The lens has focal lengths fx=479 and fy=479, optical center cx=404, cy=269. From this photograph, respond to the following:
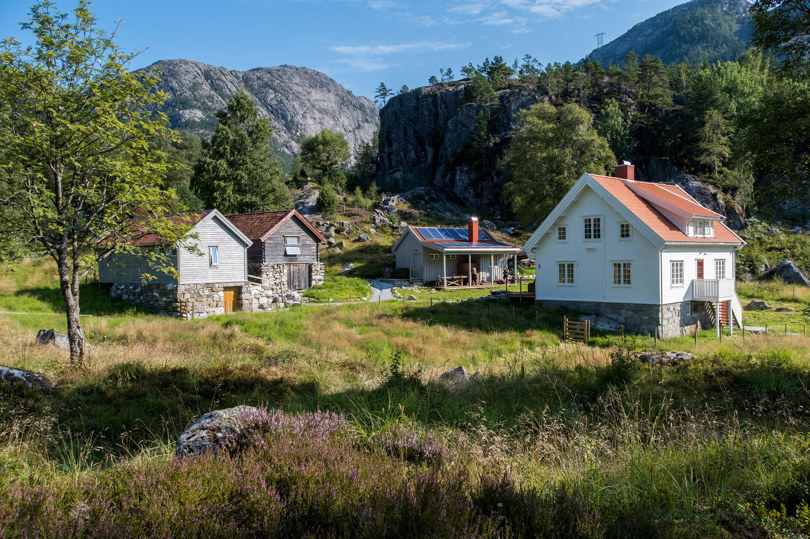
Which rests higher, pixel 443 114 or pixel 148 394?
pixel 443 114

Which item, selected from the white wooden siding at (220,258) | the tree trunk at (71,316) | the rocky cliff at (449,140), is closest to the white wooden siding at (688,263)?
the white wooden siding at (220,258)

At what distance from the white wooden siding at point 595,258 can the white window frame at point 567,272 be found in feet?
0.31

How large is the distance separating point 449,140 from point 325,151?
2387 centimetres

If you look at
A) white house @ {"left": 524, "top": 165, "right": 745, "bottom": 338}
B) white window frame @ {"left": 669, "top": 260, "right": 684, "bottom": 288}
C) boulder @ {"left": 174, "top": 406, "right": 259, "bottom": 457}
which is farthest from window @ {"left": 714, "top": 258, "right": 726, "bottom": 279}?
boulder @ {"left": 174, "top": 406, "right": 259, "bottom": 457}

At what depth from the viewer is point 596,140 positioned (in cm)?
4747

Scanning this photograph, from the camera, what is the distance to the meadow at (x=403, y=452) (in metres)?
3.33

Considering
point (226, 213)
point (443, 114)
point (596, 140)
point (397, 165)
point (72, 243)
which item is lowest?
point (72, 243)

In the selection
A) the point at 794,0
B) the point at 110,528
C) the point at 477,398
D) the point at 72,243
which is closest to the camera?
the point at 110,528

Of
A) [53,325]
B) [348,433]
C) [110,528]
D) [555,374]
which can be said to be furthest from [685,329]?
[53,325]

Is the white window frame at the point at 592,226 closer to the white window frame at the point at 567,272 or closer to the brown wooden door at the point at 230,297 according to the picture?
the white window frame at the point at 567,272

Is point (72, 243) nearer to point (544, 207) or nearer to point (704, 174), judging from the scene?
point (544, 207)

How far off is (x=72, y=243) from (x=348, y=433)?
34.2 ft

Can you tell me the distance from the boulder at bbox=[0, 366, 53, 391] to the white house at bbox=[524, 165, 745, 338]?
81.0 feet

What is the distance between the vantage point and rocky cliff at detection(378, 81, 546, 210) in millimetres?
80875
